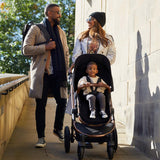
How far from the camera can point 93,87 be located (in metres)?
5.37

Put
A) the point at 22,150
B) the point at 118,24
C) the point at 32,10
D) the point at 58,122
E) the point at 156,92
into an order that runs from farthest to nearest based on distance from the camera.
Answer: the point at 32,10, the point at 118,24, the point at 58,122, the point at 22,150, the point at 156,92

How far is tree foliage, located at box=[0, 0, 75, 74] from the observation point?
111ft

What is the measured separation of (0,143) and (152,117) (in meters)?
2.06

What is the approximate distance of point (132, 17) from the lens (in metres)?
6.68

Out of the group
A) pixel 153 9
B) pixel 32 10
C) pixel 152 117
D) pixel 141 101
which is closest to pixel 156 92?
pixel 152 117

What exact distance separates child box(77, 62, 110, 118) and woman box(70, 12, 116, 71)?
571mm

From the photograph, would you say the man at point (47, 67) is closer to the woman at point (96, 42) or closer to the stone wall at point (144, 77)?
the woman at point (96, 42)

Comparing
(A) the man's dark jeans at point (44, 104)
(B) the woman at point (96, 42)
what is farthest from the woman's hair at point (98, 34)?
(A) the man's dark jeans at point (44, 104)

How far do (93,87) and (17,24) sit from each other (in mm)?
30837

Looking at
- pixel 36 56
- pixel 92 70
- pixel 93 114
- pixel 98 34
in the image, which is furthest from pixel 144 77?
pixel 36 56

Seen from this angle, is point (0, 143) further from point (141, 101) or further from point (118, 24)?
point (118, 24)

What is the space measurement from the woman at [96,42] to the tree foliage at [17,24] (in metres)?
26.9

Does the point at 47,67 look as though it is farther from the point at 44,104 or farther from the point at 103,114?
the point at 103,114

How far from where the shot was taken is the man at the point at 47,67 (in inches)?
236
